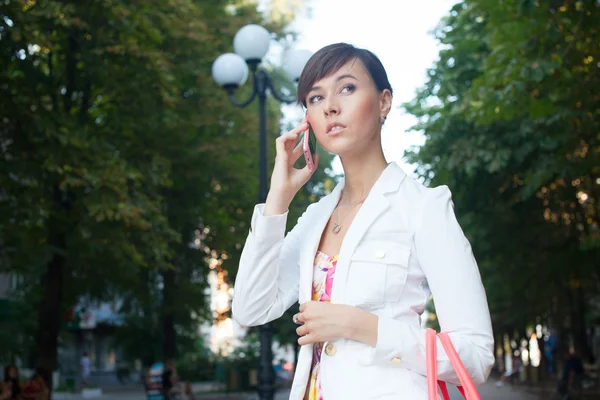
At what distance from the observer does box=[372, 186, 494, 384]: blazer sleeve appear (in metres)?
2.21

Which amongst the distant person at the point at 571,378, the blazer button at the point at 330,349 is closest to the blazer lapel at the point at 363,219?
the blazer button at the point at 330,349

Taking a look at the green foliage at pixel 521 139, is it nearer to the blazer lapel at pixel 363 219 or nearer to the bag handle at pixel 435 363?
the blazer lapel at pixel 363 219

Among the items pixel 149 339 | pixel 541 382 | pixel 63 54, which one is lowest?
pixel 541 382

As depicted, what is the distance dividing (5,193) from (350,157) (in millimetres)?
14905

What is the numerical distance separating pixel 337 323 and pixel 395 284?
0.67 feet

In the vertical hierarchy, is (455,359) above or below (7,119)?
below

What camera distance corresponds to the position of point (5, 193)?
53.7 feet

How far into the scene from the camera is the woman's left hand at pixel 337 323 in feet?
7.35

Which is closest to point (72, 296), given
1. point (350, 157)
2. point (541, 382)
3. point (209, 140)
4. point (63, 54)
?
point (209, 140)

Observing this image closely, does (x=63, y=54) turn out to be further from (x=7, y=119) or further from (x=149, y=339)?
(x=149, y=339)

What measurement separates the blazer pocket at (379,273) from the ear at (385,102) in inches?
17.6

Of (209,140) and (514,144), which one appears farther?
(209,140)

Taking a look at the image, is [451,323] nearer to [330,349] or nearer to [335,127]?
[330,349]

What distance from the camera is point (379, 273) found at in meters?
2.33
